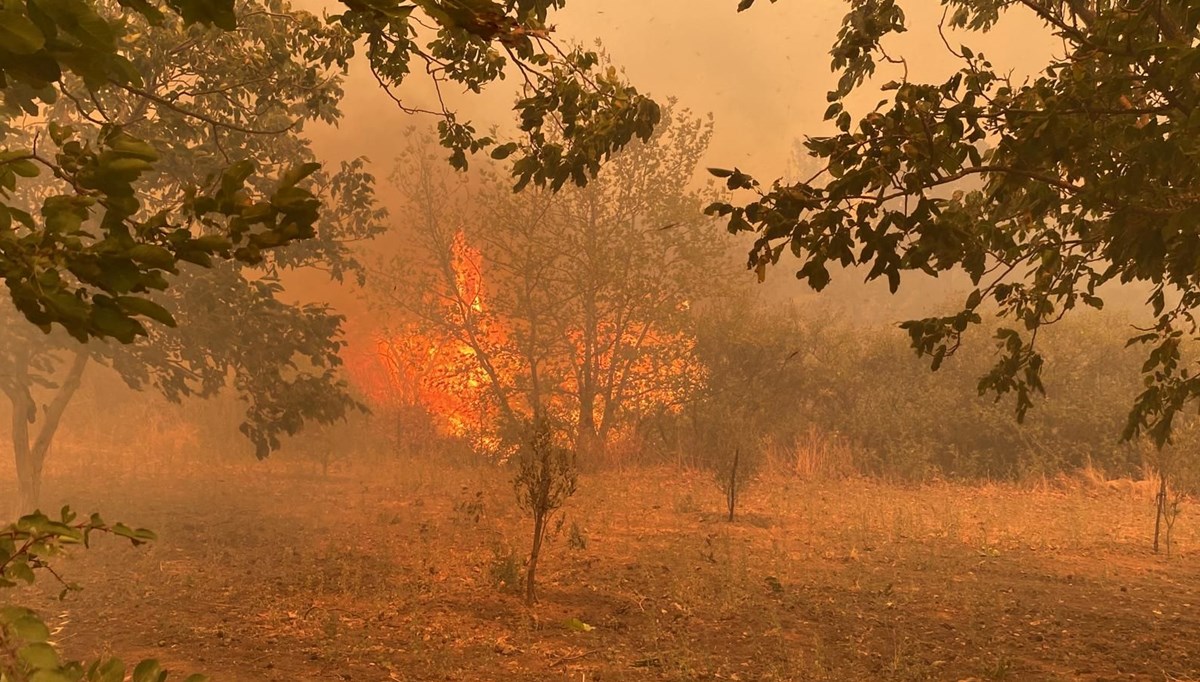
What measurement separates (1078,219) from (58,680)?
23.0ft

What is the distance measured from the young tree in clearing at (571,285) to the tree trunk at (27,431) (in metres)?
9.10

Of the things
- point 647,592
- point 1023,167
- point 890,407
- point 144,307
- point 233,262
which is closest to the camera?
point 144,307

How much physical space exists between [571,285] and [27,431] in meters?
11.4

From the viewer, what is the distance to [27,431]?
12172mm

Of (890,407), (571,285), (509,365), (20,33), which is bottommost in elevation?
(20,33)

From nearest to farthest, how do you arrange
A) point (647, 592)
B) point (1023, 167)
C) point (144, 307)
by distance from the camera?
point (144, 307) → point (1023, 167) → point (647, 592)

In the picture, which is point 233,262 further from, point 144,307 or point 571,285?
point 144,307

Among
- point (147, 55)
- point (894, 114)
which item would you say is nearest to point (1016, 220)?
point (894, 114)

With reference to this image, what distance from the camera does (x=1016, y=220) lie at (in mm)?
7324

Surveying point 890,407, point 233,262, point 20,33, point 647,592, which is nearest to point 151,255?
point 20,33

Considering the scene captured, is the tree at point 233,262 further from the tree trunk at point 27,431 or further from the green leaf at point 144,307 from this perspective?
the green leaf at point 144,307

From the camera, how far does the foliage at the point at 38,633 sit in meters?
1.29

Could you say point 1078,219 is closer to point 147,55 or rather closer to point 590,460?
point 147,55

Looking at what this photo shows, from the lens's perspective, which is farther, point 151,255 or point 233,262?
point 233,262
